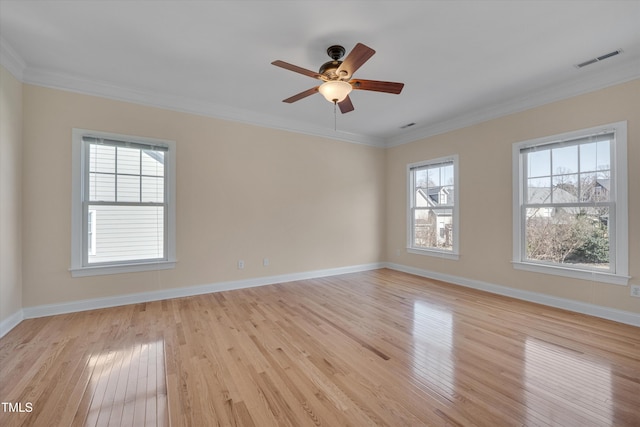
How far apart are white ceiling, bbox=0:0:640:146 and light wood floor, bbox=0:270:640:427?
2.79 meters

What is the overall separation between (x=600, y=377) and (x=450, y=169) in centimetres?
351

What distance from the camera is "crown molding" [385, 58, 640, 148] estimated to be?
301 cm

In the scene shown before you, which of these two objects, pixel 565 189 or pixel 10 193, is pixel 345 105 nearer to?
pixel 565 189

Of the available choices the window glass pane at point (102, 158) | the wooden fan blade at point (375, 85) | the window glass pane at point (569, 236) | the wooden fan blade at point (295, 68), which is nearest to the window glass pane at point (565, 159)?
the window glass pane at point (569, 236)

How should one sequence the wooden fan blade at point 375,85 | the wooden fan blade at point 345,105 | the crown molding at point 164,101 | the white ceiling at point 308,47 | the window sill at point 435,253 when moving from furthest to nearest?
the window sill at point 435,253
the crown molding at point 164,101
the wooden fan blade at point 345,105
the wooden fan blade at point 375,85
the white ceiling at point 308,47

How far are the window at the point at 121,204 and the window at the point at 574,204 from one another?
4.95 m

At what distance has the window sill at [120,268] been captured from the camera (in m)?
3.33

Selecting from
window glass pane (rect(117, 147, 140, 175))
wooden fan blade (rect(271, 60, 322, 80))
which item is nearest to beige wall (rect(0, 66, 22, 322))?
window glass pane (rect(117, 147, 140, 175))

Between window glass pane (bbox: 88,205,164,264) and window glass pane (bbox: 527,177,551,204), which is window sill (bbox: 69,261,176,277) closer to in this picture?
window glass pane (bbox: 88,205,164,264)

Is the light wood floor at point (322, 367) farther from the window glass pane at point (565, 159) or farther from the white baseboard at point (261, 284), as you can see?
the window glass pane at point (565, 159)

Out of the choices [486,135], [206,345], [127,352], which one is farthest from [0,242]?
[486,135]

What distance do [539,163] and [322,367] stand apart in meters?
3.86

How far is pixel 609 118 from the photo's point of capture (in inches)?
123

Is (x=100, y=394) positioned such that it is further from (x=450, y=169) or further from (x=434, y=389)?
(x=450, y=169)
